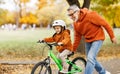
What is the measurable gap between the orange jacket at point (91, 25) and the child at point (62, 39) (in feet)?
1.91

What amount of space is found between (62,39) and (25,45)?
51.9 ft

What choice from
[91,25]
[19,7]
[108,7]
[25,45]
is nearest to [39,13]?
[19,7]

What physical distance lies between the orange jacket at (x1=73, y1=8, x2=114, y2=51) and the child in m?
0.58

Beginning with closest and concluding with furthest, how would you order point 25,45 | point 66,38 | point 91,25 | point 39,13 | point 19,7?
point 91,25
point 66,38
point 25,45
point 19,7
point 39,13

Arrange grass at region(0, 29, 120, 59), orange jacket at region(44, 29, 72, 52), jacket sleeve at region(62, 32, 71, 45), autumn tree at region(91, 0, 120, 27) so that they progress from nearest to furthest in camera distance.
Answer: jacket sleeve at region(62, 32, 71, 45), orange jacket at region(44, 29, 72, 52), grass at region(0, 29, 120, 59), autumn tree at region(91, 0, 120, 27)

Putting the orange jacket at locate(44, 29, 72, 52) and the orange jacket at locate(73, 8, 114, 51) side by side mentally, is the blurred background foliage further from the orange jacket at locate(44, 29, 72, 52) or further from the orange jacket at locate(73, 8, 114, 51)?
the orange jacket at locate(73, 8, 114, 51)

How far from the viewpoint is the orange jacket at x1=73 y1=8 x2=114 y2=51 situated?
8.47 meters

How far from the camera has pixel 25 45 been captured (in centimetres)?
2492

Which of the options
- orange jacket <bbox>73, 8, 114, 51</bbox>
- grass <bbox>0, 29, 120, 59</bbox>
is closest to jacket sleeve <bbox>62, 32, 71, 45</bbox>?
orange jacket <bbox>73, 8, 114, 51</bbox>

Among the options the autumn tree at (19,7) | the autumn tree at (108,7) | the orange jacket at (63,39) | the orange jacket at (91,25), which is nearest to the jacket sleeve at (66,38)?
the orange jacket at (63,39)

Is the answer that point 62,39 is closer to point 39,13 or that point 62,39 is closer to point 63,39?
point 63,39

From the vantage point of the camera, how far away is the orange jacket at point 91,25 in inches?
333

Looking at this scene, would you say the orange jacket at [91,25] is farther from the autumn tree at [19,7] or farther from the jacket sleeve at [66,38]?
the autumn tree at [19,7]

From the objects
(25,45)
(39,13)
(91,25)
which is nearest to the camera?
(91,25)
